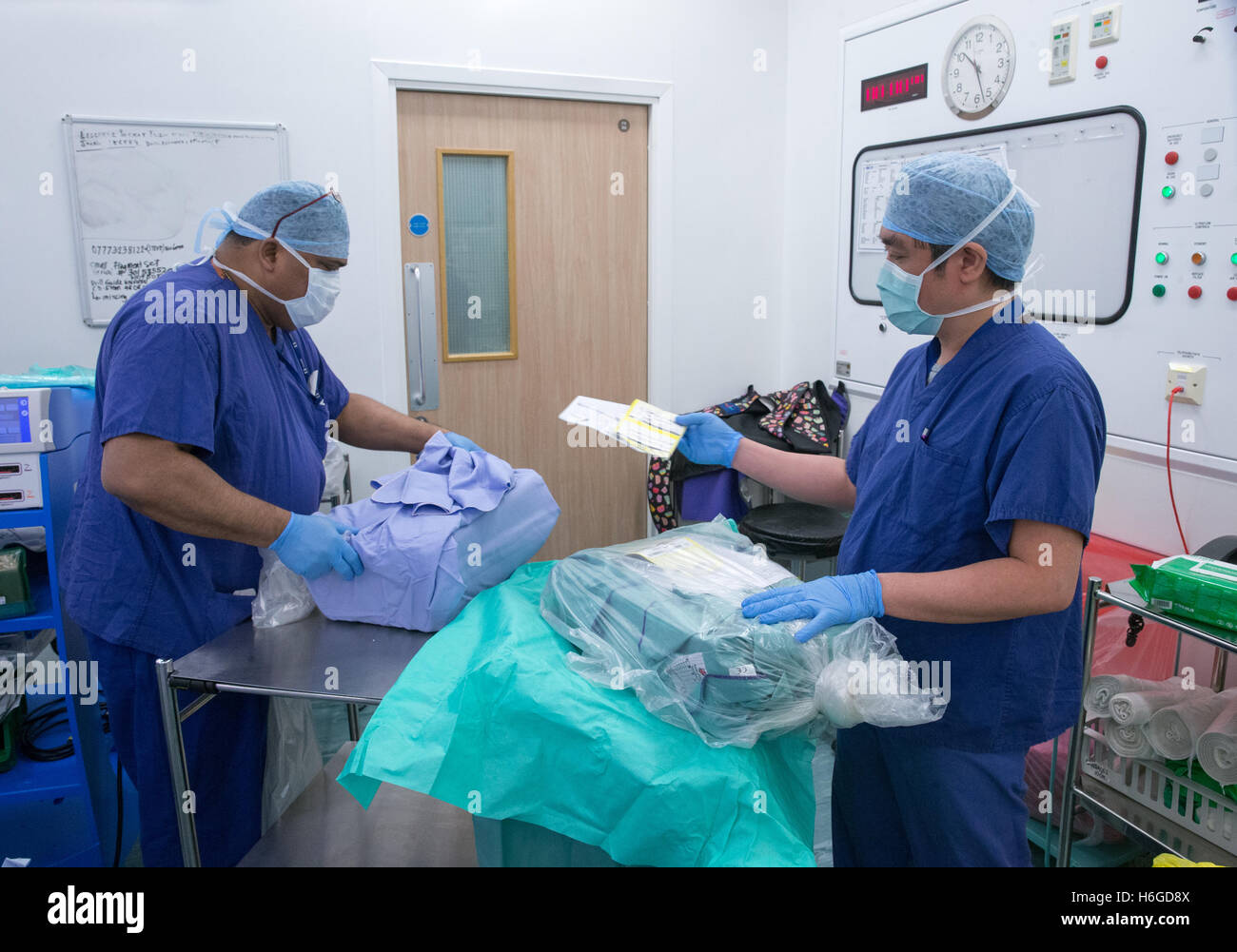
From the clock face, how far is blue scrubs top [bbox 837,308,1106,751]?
5.09 feet

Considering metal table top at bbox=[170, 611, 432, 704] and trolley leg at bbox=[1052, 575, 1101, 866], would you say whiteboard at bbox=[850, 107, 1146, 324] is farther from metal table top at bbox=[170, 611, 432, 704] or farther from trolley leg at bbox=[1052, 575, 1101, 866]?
metal table top at bbox=[170, 611, 432, 704]

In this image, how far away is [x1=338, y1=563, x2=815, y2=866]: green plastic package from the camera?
3.78 feet

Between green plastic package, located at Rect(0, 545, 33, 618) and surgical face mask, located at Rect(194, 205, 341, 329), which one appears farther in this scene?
green plastic package, located at Rect(0, 545, 33, 618)

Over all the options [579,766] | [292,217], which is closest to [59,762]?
[292,217]

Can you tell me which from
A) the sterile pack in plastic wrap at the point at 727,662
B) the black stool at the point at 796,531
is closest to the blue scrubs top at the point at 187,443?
the sterile pack in plastic wrap at the point at 727,662

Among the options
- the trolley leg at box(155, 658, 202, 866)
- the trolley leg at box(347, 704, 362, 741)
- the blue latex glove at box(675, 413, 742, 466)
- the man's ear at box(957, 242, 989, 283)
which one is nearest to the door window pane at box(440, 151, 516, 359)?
the trolley leg at box(347, 704, 362, 741)

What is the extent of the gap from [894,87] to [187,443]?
252 cm

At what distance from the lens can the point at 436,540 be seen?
1.55 metres

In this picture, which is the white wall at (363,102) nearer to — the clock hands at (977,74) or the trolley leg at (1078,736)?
the clock hands at (977,74)

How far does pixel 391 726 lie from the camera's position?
1.28m

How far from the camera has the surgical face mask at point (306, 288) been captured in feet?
5.38

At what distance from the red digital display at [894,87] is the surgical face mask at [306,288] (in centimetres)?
206
